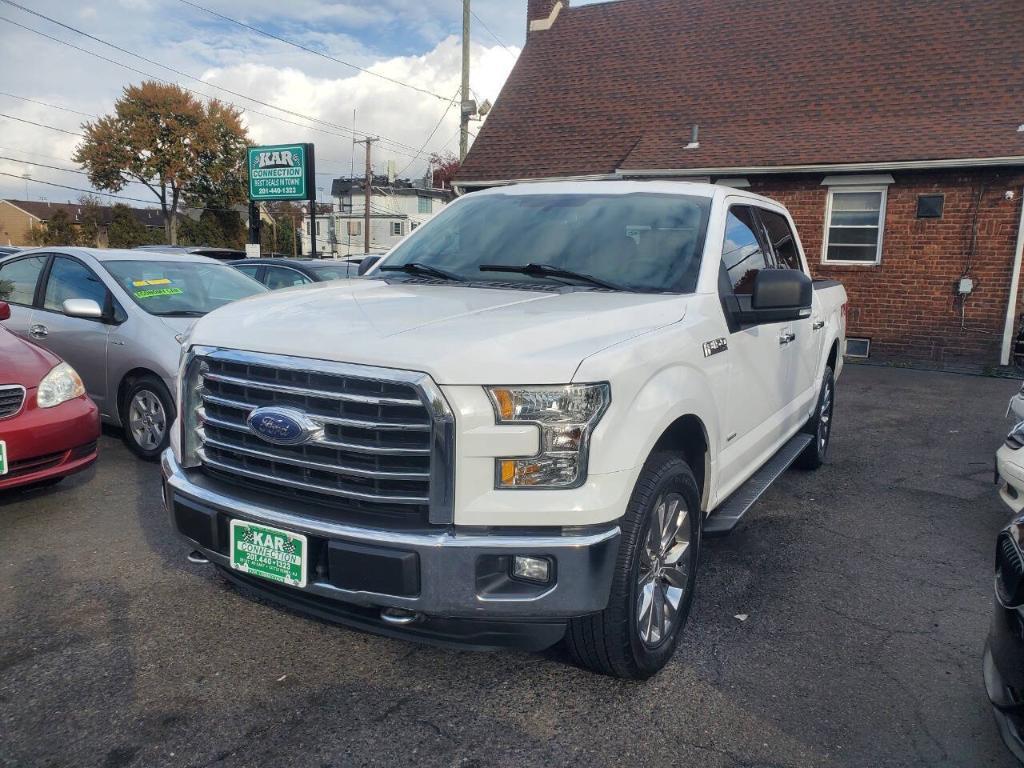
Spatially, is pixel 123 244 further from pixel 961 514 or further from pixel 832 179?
pixel 961 514

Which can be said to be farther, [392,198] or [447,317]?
[392,198]

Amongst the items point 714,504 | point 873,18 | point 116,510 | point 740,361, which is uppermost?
point 873,18

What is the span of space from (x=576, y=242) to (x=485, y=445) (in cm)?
168

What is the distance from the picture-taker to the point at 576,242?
3770mm

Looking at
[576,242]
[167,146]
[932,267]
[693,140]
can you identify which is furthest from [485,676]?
[167,146]

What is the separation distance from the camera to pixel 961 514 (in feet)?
16.7

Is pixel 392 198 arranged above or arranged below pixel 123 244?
above

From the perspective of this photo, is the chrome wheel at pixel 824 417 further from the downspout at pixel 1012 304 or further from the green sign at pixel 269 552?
the downspout at pixel 1012 304

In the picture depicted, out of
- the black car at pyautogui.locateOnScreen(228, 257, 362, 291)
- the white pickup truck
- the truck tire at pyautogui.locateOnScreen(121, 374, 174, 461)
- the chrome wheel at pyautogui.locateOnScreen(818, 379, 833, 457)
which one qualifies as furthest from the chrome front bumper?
the black car at pyautogui.locateOnScreen(228, 257, 362, 291)

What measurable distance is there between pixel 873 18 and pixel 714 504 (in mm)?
15097

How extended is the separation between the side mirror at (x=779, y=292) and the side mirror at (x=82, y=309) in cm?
470

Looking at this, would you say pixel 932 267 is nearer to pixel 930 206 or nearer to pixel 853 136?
pixel 930 206

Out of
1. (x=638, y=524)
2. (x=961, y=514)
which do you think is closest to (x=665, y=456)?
(x=638, y=524)

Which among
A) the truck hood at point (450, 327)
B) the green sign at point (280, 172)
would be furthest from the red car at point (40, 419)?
the green sign at point (280, 172)
